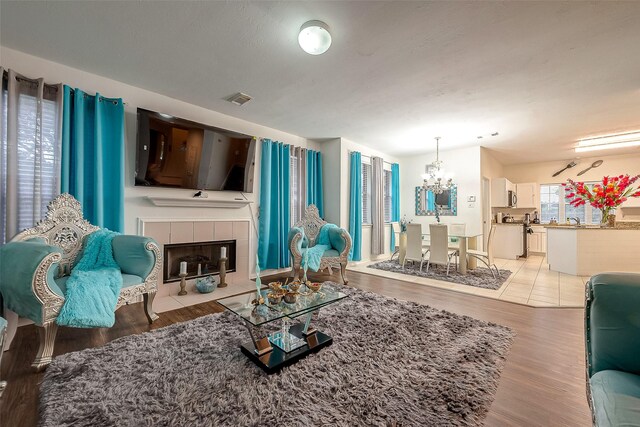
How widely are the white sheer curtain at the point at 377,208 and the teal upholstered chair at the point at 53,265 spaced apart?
14.0 ft

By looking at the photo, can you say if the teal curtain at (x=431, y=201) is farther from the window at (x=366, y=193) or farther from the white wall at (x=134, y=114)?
the white wall at (x=134, y=114)

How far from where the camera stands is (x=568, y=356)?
1.86 meters

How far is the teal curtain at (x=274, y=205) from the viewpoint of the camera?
4051mm

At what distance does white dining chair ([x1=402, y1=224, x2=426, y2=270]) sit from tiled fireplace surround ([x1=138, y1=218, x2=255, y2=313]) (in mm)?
2839

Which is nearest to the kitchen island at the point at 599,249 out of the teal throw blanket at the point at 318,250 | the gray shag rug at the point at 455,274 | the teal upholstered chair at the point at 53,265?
the gray shag rug at the point at 455,274

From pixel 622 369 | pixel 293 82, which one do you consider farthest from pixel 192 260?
pixel 622 369

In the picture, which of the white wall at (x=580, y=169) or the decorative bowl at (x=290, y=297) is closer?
the decorative bowl at (x=290, y=297)

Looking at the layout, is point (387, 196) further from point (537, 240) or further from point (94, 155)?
point (94, 155)

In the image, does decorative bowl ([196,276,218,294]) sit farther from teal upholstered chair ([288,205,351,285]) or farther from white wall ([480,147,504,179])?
white wall ([480,147,504,179])

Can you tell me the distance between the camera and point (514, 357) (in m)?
1.85

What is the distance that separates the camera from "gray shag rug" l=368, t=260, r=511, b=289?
3.79 m

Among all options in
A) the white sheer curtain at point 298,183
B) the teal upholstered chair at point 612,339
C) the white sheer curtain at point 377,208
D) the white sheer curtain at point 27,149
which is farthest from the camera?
the white sheer curtain at point 377,208

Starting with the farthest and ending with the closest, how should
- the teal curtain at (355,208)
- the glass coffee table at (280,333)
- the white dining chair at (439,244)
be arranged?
the teal curtain at (355,208)
the white dining chair at (439,244)
the glass coffee table at (280,333)

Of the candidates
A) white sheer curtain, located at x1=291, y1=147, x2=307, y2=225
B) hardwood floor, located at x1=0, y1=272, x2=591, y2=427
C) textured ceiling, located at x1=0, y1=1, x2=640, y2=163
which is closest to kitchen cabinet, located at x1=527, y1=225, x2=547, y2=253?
textured ceiling, located at x1=0, y1=1, x2=640, y2=163
